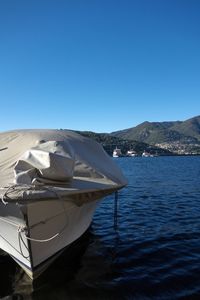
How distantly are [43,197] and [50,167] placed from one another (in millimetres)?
896

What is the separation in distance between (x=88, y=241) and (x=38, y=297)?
5.46m

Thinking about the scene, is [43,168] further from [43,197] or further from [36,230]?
[36,230]

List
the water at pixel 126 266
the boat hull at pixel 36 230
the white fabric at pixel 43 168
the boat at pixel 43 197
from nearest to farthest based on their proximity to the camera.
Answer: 1. the boat at pixel 43 197
2. the white fabric at pixel 43 168
3. the boat hull at pixel 36 230
4. the water at pixel 126 266

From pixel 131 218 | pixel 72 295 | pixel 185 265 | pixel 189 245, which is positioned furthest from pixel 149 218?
pixel 72 295

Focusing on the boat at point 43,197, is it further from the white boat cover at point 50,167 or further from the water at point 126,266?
the water at point 126,266

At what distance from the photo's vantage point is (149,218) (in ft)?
63.5

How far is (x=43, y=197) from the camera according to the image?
324 inches

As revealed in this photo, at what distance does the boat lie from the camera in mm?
8484

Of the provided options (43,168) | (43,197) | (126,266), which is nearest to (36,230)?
(43,197)

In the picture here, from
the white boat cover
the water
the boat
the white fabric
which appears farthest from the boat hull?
the water

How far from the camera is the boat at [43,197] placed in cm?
848

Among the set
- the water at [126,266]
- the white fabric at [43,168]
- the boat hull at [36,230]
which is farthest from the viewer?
the water at [126,266]

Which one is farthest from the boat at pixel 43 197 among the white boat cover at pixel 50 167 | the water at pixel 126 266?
the water at pixel 126 266

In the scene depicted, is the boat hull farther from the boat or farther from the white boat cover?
the white boat cover
